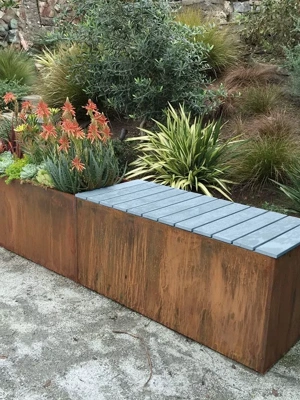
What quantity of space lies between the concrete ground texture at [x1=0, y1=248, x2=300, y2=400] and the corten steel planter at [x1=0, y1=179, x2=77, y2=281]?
0.35 m

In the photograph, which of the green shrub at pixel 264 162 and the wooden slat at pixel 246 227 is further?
the green shrub at pixel 264 162

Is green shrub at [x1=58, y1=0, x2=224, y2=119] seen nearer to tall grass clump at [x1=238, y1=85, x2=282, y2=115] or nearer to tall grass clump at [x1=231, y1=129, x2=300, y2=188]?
tall grass clump at [x1=238, y1=85, x2=282, y2=115]

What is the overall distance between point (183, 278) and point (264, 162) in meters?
1.73

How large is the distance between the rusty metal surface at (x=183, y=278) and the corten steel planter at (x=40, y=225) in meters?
0.11

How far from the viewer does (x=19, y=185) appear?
326 centimetres

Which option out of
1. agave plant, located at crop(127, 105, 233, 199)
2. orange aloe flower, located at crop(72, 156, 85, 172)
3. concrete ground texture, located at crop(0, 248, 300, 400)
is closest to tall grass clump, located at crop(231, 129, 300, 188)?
agave plant, located at crop(127, 105, 233, 199)

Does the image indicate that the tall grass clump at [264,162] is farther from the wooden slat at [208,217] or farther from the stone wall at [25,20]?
the stone wall at [25,20]

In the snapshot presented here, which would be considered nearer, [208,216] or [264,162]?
[208,216]

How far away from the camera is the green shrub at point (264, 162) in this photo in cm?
376

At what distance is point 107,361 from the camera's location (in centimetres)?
223

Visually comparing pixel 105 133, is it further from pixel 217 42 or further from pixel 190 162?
pixel 217 42

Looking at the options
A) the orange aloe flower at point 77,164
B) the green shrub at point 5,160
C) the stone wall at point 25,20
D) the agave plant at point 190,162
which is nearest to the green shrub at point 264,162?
the agave plant at point 190,162

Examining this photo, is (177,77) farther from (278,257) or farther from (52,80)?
(278,257)

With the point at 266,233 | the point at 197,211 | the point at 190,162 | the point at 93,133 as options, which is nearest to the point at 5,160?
the point at 93,133
